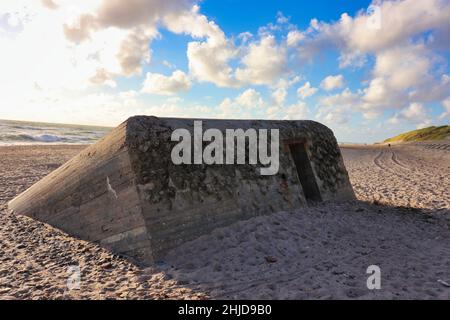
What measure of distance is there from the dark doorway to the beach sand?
617mm

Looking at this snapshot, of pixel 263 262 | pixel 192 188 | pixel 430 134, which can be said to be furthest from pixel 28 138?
pixel 430 134

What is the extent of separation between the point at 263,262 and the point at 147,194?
1.94m

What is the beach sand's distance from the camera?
13.7 ft

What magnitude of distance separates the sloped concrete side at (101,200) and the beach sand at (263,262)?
0.68 feet

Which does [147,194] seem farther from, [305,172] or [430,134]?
[430,134]

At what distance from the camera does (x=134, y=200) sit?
5211 millimetres

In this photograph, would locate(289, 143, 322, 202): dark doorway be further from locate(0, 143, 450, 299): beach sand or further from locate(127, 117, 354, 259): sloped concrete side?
locate(127, 117, 354, 259): sloped concrete side

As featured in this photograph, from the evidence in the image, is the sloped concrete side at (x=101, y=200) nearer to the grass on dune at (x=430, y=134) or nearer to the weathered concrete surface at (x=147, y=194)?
the weathered concrete surface at (x=147, y=194)

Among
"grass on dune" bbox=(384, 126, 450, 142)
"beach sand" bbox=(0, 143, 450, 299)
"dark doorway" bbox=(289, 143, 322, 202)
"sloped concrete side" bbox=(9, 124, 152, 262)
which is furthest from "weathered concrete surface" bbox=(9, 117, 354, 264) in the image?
"grass on dune" bbox=(384, 126, 450, 142)

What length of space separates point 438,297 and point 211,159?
3.84 metres

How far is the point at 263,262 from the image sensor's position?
194 inches

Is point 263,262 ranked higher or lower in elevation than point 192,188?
lower

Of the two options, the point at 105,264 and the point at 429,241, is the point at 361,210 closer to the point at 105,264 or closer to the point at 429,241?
the point at 429,241
